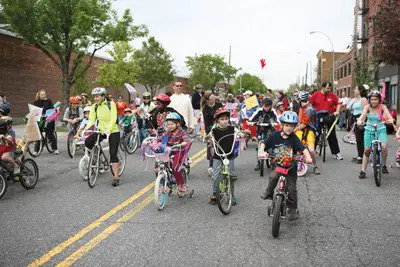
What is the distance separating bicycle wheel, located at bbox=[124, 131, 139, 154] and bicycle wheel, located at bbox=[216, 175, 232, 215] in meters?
7.23

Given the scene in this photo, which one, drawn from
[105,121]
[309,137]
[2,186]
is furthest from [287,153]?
[2,186]

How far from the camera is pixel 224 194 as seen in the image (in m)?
6.46

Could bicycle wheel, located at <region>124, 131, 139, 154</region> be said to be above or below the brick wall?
below

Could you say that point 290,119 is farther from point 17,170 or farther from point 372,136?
A: point 17,170

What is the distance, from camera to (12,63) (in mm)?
27703

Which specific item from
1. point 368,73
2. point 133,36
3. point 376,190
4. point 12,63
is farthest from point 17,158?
point 368,73

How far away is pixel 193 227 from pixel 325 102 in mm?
7333

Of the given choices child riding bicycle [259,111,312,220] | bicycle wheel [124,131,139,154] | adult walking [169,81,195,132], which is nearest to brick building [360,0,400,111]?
bicycle wheel [124,131,139,154]

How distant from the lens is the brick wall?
2695 centimetres

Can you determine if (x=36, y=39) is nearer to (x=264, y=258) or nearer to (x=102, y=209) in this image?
(x=102, y=209)

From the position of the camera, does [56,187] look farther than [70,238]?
Yes

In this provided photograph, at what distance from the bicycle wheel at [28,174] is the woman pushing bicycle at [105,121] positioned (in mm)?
1157

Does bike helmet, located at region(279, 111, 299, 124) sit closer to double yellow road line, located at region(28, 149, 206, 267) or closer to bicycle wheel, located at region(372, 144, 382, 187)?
double yellow road line, located at region(28, 149, 206, 267)

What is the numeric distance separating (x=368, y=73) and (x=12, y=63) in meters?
24.3
